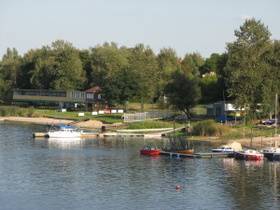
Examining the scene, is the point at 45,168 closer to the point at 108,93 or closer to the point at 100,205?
the point at 100,205

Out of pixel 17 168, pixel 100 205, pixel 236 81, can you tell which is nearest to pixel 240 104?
pixel 236 81

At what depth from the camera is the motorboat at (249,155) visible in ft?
357

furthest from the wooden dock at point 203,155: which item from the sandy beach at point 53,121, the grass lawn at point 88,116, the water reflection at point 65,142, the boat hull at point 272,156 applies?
the grass lawn at point 88,116

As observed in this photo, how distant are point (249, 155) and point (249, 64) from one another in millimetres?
40044

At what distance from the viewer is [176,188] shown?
85688mm

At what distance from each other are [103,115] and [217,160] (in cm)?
7515

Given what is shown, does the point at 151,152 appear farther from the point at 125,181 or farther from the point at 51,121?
the point at 51,121

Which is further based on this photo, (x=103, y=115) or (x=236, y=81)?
(x=103, y=115)

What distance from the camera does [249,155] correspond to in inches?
4301

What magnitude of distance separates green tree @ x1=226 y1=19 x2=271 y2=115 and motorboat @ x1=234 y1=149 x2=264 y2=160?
3330 cm

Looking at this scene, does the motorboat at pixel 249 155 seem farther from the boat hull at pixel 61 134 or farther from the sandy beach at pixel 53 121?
the sandy beach at pixel 53 121

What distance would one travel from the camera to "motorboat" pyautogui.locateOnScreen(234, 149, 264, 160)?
4287 inches

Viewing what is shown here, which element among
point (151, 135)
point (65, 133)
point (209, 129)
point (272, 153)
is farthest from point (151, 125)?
point (272, 153)

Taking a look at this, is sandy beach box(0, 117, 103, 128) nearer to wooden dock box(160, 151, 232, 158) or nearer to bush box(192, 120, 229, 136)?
bush box(192, 120, 229, 136)
